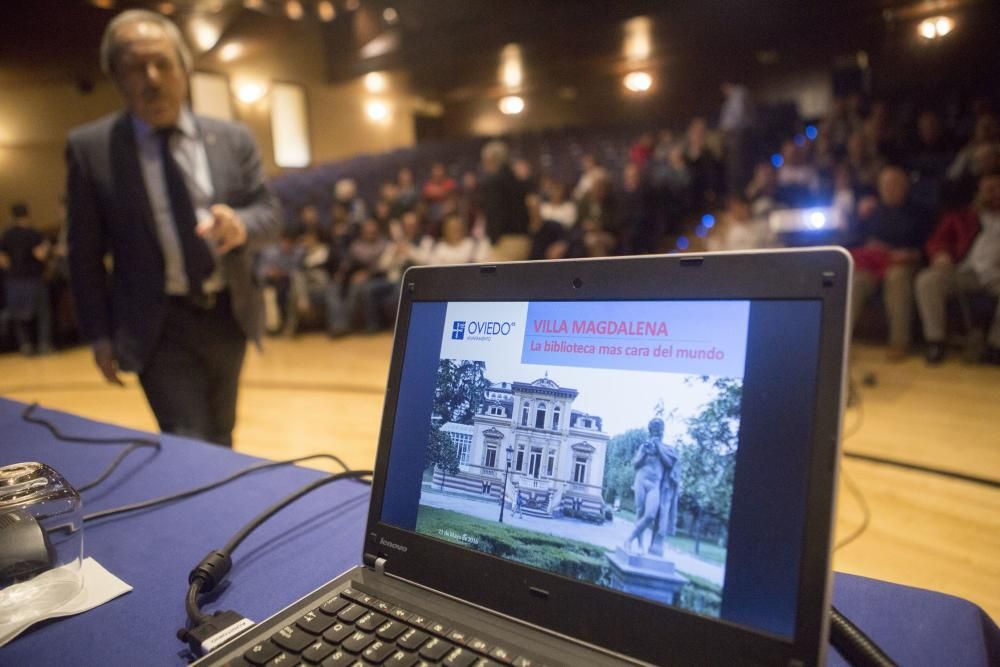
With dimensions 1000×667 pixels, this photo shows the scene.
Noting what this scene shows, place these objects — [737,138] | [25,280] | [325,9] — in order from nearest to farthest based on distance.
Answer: [25,280], [737,138], [325,9]

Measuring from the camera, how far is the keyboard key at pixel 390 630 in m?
0.39

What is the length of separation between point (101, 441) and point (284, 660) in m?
0.66

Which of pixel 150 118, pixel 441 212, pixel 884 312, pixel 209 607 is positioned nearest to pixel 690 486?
pixel 209 607

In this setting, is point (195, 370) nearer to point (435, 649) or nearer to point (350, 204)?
point (435, 649)

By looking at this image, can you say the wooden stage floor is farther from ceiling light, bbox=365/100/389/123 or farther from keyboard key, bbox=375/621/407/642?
ceiling light, bbox=365/100/389/123

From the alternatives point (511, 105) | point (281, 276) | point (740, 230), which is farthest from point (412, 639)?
point (511, 105)

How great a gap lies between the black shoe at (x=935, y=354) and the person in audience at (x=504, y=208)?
7.36 feet

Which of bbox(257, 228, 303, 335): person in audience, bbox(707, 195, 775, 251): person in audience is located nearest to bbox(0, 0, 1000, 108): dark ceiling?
bbox(707, 195, 775, 251): person in audience

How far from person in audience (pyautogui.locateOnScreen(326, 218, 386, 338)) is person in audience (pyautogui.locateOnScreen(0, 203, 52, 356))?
2.53 metres

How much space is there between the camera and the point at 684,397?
38 centimetres

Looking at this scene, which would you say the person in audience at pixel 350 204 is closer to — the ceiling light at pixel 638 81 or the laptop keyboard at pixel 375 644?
the ceiling light at pixel 638 81

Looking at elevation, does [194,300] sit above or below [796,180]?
below

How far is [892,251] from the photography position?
127 inches

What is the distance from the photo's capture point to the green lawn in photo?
1.28 feet
